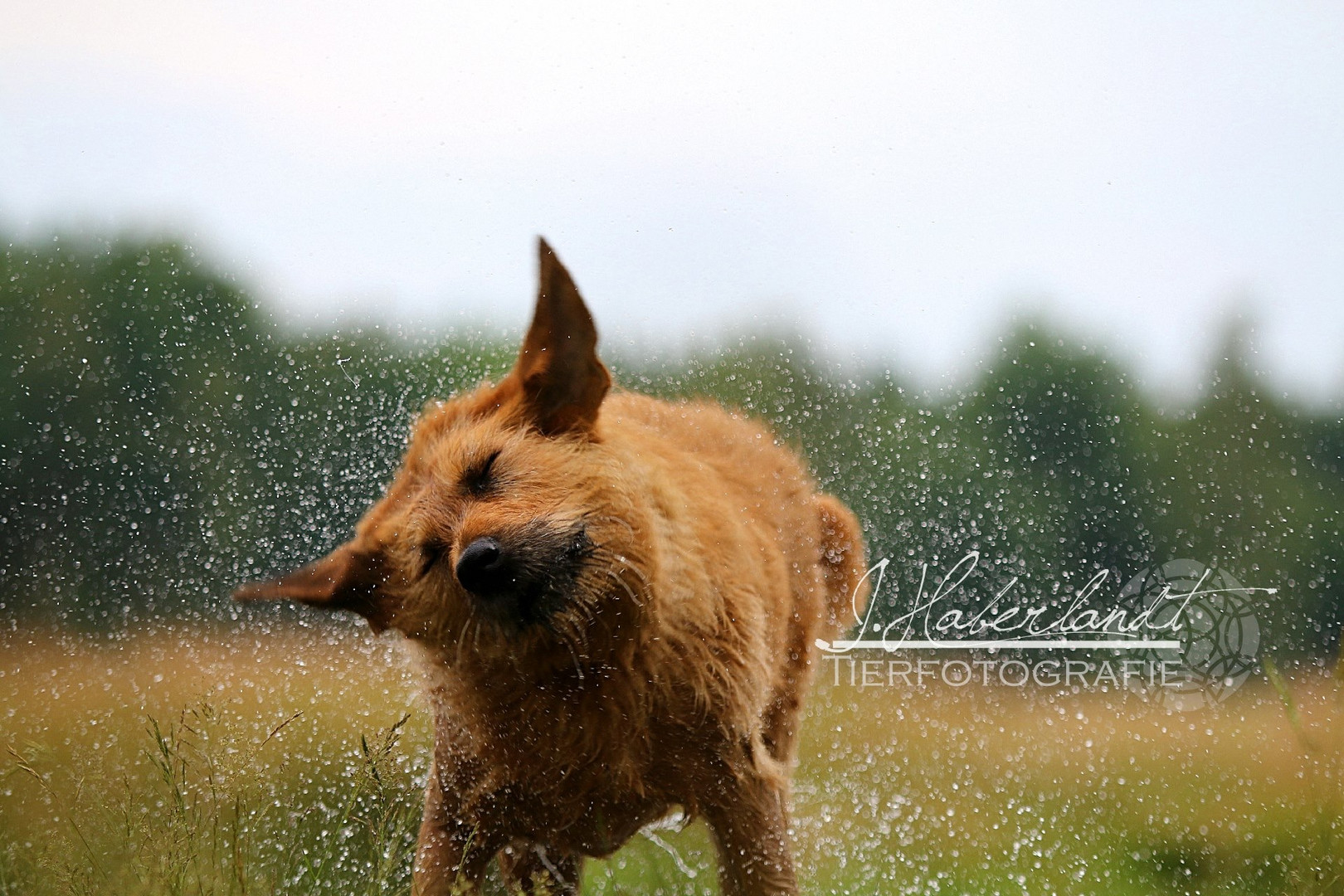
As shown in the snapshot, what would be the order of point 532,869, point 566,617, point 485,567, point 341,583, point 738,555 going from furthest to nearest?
1. point 532,869
2. point 738,555
3. point 341,583
4. point 566,617
5. point 485,567

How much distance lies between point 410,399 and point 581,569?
2638 millimetres

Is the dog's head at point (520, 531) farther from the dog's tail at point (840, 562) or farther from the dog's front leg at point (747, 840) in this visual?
Result: the dog's tail at point (840, 562)

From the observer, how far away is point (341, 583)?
3.39m

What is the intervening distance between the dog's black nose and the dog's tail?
2.51 meters

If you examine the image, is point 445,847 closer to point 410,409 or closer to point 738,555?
point 738,555

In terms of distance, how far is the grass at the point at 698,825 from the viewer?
12.8 ft

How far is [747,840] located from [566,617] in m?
1.23

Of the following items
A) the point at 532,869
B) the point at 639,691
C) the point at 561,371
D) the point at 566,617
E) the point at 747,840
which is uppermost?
the point at 561,371

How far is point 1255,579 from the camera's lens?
771 centimetres

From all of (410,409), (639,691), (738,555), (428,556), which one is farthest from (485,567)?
(410,409)

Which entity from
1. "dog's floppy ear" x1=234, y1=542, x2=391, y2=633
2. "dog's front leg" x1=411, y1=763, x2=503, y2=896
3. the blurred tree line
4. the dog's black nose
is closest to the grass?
"dog's front leg" x1=411, y1=763, x2=503, y2=896

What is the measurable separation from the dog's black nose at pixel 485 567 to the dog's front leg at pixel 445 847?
123 centimetres

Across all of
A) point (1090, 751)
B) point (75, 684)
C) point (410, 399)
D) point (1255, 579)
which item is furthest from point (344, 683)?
point (1255, 579)

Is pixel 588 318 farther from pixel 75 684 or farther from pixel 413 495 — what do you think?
pixel 75 684
